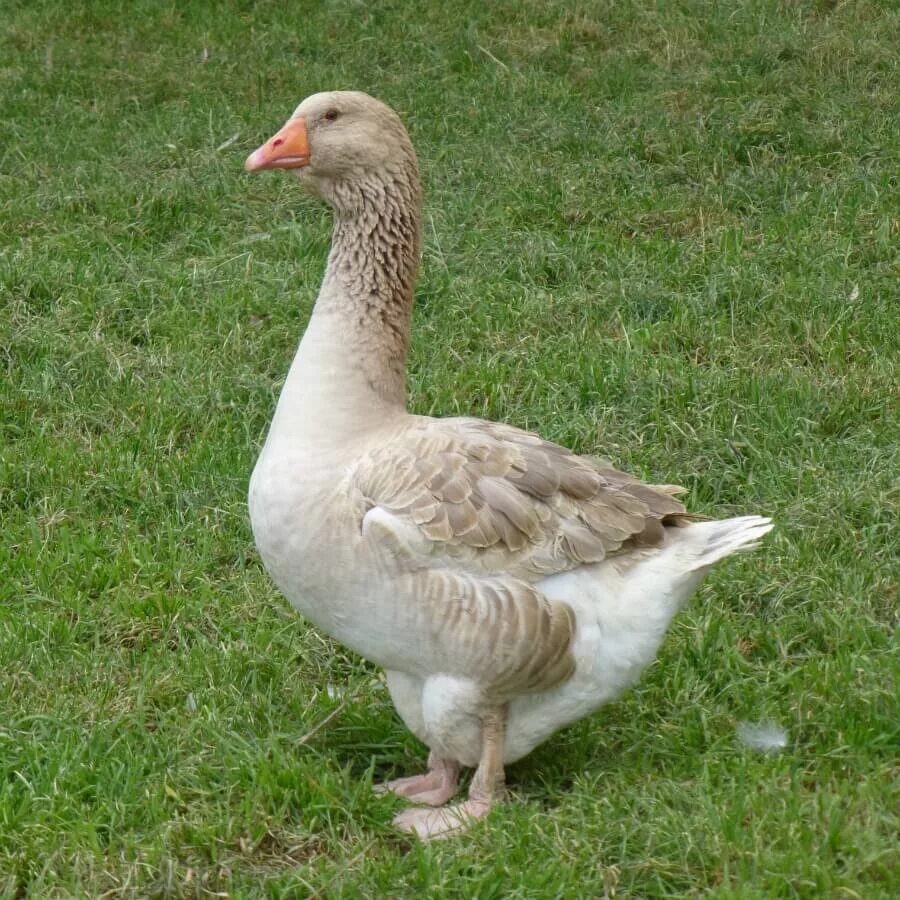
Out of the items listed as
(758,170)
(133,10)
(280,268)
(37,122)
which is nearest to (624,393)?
(280,268)

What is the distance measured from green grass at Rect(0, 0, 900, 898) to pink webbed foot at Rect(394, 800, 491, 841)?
0.06m

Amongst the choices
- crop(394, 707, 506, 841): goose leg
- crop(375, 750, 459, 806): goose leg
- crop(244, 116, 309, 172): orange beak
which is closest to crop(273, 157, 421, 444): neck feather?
crop(244, 116, 309, 172): orange beak

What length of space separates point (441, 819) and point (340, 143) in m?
1.95

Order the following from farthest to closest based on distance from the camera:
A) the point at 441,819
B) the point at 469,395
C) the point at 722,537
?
the point at 469,395
the point at 722,537
the point at 441,819

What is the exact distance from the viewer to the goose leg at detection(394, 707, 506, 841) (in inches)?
164

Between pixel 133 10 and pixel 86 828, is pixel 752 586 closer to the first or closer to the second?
pixel 86 828

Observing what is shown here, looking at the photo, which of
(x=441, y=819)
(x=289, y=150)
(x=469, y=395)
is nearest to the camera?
(x=441, y=819)

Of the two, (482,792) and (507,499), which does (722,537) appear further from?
(482,792)

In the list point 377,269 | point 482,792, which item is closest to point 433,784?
point 482,792

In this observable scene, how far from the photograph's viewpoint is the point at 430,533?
13.4 feet

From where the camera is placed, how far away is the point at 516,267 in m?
7.72

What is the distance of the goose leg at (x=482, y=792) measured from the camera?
13.7 feet

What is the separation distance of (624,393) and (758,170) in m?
2.76

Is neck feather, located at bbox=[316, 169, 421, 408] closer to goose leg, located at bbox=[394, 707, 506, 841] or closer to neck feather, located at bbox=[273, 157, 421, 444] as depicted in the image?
neck feather, located at bbox=[273, 157, 421, 444]
